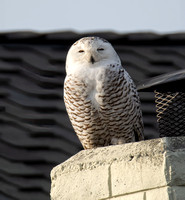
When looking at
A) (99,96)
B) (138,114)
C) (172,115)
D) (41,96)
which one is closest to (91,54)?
(99,96)

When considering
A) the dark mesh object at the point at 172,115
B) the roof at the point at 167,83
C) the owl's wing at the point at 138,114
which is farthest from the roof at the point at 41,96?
the roof at the point at 167,83

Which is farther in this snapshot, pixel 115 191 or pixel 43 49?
pixel 43 49

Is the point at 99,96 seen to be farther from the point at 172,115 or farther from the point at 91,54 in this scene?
the point at 172,115

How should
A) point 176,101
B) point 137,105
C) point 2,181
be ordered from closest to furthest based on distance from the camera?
point 176,101, point 137,105, point 2,181

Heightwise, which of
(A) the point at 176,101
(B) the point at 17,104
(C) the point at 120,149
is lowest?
(C) the point at 120,149

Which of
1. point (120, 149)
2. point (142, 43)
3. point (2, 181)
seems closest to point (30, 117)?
point (2, 181)

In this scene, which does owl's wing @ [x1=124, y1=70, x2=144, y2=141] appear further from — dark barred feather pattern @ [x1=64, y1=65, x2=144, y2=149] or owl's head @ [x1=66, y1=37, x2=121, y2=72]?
owl's head @ [x1=66, y1=37, x2=121, y2=72]

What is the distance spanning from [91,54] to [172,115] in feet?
2.28

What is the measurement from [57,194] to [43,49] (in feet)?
7.68

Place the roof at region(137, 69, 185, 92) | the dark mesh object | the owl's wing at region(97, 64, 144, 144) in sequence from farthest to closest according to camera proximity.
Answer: the owl's wing at region(97, 64, 144, 144) < the dark mesh object < the roof at region(137, 69, 185, 92)

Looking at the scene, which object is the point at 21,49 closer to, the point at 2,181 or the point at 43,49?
the point at 43,49

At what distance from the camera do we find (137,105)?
14.9ft

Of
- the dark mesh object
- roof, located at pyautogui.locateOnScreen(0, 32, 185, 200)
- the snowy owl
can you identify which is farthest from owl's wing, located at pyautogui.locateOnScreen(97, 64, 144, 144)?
roof, located at pyautogui.locateOnScreen(0, 32, 185, 200)

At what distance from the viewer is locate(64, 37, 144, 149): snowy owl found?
169 inches
